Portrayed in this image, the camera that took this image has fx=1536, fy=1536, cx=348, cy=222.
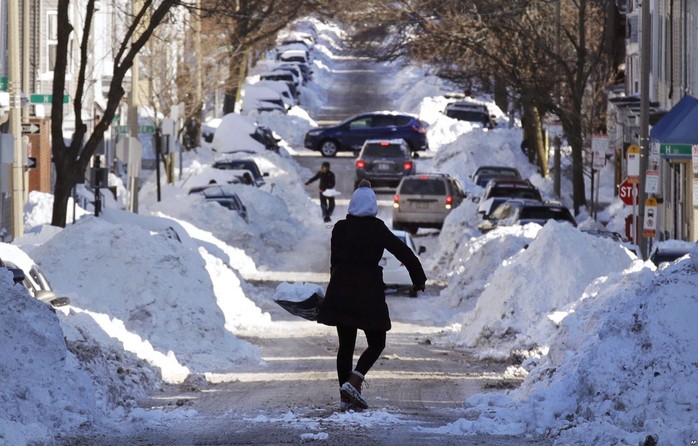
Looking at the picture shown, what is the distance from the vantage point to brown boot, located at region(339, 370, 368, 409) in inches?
456

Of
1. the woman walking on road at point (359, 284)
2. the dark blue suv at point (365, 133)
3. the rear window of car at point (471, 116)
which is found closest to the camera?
the woman walking on road at point (359, 284)

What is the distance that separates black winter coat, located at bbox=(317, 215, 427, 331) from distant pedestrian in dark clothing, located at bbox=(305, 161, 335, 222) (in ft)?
97.3

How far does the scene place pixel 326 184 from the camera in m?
42.0

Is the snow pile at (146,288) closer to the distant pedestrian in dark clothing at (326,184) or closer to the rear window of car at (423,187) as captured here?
the rear window of car at (423,187)

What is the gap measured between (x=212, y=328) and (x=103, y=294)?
1413mm

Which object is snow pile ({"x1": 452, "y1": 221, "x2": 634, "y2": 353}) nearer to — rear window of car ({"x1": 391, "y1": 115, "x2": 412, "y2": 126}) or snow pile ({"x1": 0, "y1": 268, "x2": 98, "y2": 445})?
snow pile ({"x1": 0, "y1": 268, "x2": 98, "y2": 445})

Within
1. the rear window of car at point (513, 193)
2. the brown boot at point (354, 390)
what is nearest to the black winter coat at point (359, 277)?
the brown boot at point (354, 390)

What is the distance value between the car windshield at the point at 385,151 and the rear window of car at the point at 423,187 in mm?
9562

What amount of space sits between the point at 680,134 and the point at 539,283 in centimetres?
823

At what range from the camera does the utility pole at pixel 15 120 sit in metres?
27.4

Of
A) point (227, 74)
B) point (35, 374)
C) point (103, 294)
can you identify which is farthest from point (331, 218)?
point (35, 374)

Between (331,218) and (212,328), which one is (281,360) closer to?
(212,328)

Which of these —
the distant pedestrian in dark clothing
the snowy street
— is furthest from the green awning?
the distant pedestrian in dark clothing

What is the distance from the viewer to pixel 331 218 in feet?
146
